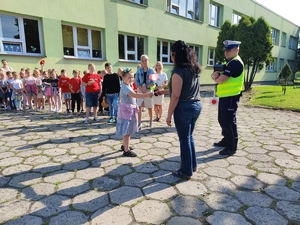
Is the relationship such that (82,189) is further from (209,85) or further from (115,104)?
(209,85)

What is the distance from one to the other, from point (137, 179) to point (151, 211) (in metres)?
0.72

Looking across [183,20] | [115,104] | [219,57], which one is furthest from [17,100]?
[219,57]

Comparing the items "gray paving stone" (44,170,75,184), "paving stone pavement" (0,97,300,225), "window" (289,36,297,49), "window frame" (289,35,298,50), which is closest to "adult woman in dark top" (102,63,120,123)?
"paving stone pavement" (0,97,300,225)

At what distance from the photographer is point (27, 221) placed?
214 centimetres

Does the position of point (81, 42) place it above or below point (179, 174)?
above

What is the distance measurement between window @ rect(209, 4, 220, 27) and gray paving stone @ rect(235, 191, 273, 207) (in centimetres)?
1793

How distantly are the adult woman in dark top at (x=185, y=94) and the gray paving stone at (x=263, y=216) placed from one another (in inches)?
35.0

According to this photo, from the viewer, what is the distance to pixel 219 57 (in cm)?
1636

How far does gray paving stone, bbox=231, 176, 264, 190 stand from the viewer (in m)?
2.79

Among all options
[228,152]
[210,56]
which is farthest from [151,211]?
[210,56]

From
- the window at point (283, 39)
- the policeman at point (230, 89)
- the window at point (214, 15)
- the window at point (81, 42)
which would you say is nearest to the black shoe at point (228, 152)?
the policeman at point (230, 89)

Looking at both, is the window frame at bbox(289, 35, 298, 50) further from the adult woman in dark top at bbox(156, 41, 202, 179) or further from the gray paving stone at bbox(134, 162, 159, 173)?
the gray paving stone at bbox(134, 162, 159, 173)

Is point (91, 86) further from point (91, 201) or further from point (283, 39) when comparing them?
point (283, 39)

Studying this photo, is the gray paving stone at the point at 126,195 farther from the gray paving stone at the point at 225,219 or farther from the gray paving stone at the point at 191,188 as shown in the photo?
the gray paving stone at the point at 225,219
